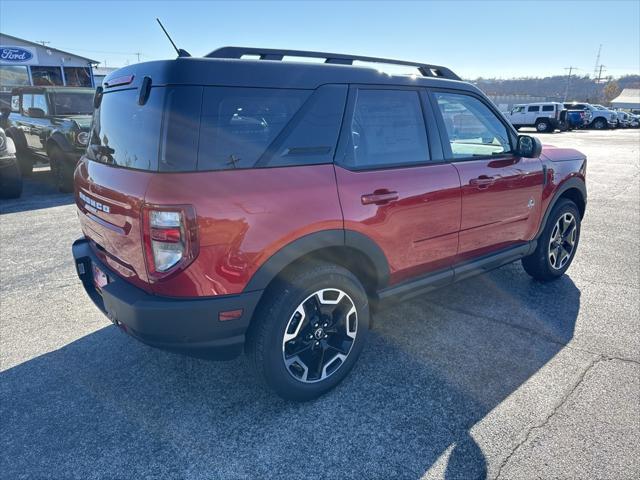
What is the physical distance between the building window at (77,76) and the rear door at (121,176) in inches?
935

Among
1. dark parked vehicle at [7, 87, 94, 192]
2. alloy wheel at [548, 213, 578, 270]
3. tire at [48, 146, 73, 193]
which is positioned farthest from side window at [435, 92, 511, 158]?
tire at [48, 146, 73, 193]

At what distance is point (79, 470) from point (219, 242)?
1.32 meters

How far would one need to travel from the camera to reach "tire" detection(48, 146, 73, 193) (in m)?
8.01

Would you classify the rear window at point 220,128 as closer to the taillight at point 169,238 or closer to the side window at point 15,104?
the taillight at point 169,238

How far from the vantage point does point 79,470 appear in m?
2.12

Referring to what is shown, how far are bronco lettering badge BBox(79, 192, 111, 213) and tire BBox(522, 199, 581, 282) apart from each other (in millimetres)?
3720

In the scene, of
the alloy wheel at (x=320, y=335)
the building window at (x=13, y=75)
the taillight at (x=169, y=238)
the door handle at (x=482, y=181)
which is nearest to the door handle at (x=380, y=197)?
the alloy wheel at (x=320, y=335)

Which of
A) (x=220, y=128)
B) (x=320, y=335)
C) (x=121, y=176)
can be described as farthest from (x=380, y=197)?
(x=121, y=176)

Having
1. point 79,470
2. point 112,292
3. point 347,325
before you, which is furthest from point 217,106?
point 79,470

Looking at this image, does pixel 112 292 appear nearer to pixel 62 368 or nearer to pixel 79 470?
pixel 79 470

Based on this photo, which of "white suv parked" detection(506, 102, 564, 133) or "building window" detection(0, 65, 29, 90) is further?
"white suv parked" detection(506, 102, 564, 133)

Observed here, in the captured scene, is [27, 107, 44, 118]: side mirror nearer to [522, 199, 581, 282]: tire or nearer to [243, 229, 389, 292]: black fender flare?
[243, 229, 389, 292]: black fender flare

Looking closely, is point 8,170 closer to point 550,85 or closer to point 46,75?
point 46,75

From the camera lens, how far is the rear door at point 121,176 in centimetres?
210
